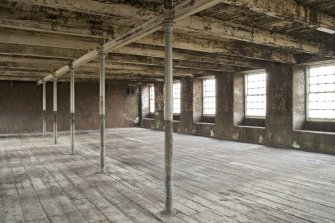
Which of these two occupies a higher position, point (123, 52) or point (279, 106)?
point (123, 52)

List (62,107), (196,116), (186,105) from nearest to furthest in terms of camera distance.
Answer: (196,116)
(186,105)
(62,107)

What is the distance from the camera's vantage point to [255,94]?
11.0 metres

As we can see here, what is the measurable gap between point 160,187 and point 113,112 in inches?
519

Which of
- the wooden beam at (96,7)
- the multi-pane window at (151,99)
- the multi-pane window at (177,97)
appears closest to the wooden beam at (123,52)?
the wooden beam at (96,7)

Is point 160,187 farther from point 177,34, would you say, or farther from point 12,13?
point 12,13

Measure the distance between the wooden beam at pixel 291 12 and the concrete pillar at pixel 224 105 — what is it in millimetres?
6357

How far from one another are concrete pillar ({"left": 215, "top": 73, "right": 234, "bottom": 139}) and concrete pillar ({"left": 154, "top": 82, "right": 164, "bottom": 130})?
515cm

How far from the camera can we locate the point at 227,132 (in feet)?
38.7

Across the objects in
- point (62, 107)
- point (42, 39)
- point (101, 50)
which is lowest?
point (62, 107)

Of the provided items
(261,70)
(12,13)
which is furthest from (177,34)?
(261,70)

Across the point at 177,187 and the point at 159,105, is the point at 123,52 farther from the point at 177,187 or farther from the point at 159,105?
the point at 159,105

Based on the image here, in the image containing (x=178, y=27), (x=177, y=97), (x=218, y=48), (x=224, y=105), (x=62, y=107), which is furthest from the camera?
(x=62, y=107)

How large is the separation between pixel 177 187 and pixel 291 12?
11.4 ft

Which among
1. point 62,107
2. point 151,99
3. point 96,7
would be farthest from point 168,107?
point 151,99
